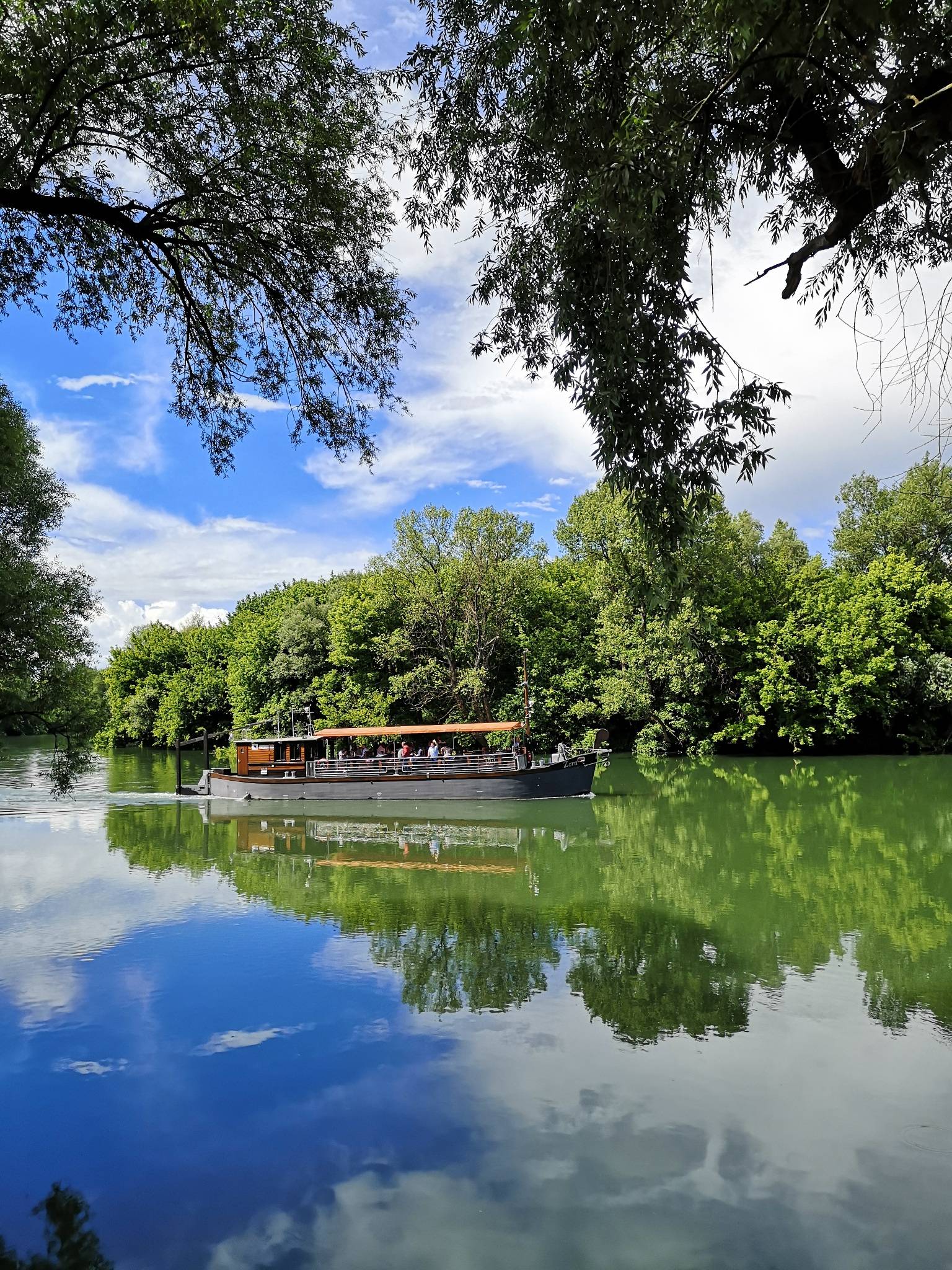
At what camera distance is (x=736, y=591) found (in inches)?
1561

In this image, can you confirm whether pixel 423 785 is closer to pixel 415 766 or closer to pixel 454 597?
pixel 415 766

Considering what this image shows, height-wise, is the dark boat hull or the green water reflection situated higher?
the dark boat hull

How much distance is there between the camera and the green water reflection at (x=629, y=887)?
878 centimetres

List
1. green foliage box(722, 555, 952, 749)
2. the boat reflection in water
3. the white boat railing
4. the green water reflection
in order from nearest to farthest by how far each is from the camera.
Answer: the green water reflection < the boat reflection in water < the white boat railing < green foliage box(722, 555, 952, 749)

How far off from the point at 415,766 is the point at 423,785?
1.27 meters

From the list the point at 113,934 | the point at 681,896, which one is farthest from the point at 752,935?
the point at 113,934

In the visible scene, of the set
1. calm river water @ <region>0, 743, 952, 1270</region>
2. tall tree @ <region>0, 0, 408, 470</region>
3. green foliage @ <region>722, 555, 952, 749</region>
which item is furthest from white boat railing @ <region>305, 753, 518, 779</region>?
tall tree @ <region>0, 0, 408, 470</region>

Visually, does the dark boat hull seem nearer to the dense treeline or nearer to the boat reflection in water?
the boat reflection in water

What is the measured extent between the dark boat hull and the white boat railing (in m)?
0.13

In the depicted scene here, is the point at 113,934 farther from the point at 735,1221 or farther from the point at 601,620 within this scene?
the point at 601,620

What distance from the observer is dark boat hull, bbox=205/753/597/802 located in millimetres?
26719

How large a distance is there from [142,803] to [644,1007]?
81.7ft

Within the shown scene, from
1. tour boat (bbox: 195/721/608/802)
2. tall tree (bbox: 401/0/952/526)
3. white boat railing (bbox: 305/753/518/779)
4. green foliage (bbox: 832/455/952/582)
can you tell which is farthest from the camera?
green foliage (bbox: 832/455/952/582)

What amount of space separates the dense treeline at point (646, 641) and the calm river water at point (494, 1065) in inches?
892
